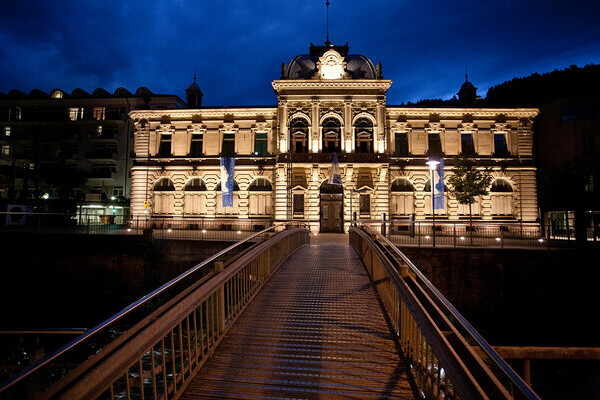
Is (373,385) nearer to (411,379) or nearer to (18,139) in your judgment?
(411,379)

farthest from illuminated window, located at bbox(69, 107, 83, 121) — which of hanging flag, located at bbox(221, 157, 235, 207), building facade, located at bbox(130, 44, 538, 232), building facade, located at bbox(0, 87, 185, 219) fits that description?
hanging flag, located at bbox(221, 157, 235, 207)

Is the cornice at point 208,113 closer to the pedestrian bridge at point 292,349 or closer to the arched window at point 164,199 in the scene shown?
the arched window at point 164,199

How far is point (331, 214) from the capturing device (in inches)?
1153

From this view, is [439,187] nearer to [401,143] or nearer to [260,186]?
[401,143]

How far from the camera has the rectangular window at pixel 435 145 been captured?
3048cm

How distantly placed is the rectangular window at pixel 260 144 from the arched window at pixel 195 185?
6.18 metres

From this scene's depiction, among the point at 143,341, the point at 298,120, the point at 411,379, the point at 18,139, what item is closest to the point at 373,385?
the point at 411,379

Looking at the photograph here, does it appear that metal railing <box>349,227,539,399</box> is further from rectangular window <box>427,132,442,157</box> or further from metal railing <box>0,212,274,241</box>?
rectangular window <box>427,132,442,157</box>

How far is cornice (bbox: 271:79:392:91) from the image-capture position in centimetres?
2872

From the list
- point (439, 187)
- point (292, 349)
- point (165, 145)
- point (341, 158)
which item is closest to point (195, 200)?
point (165, 145)

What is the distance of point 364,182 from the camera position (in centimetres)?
2880

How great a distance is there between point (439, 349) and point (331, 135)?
90.0 ft

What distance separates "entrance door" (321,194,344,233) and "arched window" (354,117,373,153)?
498 cm

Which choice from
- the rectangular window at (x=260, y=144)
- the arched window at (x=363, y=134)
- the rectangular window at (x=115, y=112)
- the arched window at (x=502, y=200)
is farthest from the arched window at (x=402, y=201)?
the rectangular window at (x=115, y=112)
